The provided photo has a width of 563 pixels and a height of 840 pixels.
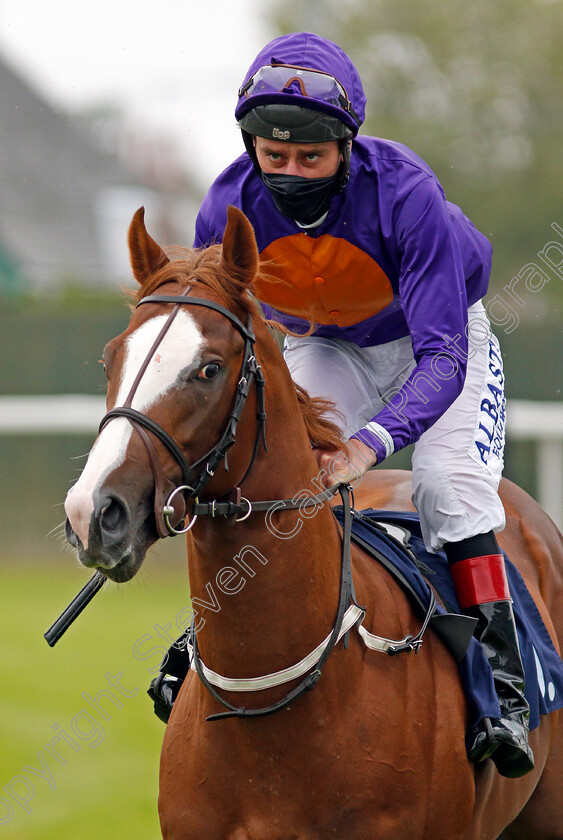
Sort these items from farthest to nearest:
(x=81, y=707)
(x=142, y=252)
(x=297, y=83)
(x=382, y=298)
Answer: (x=81, y=707)
(x=382, y=298)
(x=297, y=83)
(x=142, y=252)

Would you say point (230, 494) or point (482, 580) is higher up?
point (230, 494)

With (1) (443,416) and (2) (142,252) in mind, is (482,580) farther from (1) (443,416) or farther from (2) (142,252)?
(2) (142,252)

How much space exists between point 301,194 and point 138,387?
1.01 metres

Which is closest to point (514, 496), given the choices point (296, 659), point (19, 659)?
point (296, 659)

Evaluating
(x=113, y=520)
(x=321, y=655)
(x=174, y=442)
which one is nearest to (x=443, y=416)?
(x=321, y=655)

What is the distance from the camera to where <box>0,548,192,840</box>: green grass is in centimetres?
472

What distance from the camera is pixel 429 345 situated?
114 inches

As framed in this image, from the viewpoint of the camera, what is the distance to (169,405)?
2.21 meters

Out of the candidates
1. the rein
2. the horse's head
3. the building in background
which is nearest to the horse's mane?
the horse's head

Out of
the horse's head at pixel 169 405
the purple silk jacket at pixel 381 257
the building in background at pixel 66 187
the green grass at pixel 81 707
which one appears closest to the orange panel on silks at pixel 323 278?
the purple silk jacket at pixel 381 257

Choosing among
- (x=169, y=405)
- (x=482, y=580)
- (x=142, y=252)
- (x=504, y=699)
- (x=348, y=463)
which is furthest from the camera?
(x=482, y=580)

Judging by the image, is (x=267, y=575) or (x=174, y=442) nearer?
(x=174, y=442)

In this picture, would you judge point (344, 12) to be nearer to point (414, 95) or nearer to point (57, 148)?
point (414, 95)

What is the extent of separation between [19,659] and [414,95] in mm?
18214
